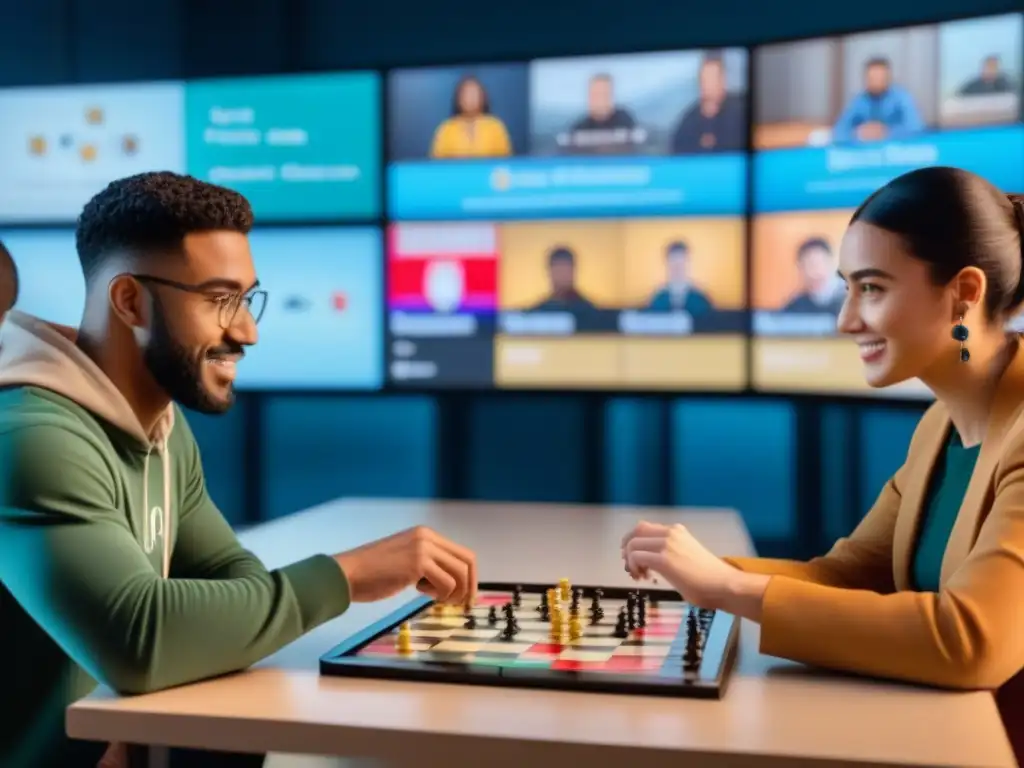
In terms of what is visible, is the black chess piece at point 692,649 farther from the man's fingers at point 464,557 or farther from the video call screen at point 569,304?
the video call screen at point 569,304

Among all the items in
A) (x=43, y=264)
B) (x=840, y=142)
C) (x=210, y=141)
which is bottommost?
(x=43, y=264)

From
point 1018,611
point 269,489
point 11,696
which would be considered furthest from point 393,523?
point 269,489

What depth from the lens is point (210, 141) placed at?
4.02 m

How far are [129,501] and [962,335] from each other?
43.2 inches

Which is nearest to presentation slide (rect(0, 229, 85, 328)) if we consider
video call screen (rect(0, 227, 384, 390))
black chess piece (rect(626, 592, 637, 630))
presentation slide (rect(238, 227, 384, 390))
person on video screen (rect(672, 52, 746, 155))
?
video call screen (rect(0, 227, 384, 390))

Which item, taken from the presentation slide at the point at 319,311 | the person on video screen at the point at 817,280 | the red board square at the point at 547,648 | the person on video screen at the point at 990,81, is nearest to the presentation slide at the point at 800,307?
the person on video screen at the point at 817,280

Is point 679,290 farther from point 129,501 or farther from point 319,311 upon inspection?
point 129,501

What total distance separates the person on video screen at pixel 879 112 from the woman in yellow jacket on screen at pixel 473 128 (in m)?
1.09

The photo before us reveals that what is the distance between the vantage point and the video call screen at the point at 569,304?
12.2 feet

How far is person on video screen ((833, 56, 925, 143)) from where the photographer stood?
3.30m

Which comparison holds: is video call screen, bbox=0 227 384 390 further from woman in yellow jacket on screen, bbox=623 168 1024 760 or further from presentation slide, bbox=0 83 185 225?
woman in yellow jacket on screen, bbox=623 168 1024 760

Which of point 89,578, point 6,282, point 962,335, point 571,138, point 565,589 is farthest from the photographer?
point 571,138

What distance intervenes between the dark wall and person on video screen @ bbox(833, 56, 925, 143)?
952 mm

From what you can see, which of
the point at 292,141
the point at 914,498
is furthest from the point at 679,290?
the point at 914,498
